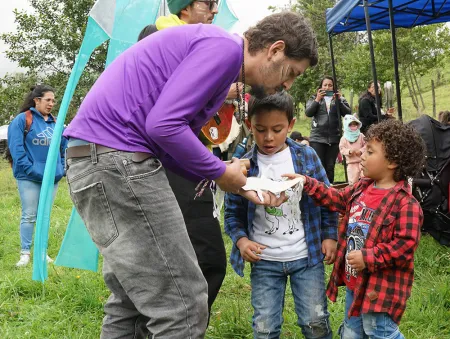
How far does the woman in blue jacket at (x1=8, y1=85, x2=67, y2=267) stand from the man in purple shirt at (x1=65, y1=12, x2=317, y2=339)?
3.59 meters

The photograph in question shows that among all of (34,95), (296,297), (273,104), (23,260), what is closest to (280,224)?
(296,297)

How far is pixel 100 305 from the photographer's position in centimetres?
359

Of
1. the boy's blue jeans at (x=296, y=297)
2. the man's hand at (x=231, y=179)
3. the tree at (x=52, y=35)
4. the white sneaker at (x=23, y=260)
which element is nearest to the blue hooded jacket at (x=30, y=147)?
the white sneaker at (x=23, y=260)

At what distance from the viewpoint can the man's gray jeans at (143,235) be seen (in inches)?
67.4

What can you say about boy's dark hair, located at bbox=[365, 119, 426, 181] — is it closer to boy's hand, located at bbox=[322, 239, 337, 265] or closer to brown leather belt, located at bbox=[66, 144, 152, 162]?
boy's hand, located at bbox=[322, 239, 337, 265]

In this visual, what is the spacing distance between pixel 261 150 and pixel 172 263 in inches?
38.8

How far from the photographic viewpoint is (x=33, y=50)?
21.1 meters

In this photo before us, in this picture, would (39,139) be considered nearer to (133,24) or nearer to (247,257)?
(133,24)

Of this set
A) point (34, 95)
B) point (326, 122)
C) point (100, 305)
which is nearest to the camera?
point (100, 305)

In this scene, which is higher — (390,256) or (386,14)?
(386,14)

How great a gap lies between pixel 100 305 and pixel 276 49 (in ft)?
8.17

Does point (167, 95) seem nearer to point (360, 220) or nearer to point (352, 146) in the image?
point (360, 220)

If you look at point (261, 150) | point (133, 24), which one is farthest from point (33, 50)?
point (261, 150)

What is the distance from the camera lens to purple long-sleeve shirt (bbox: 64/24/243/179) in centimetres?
161
